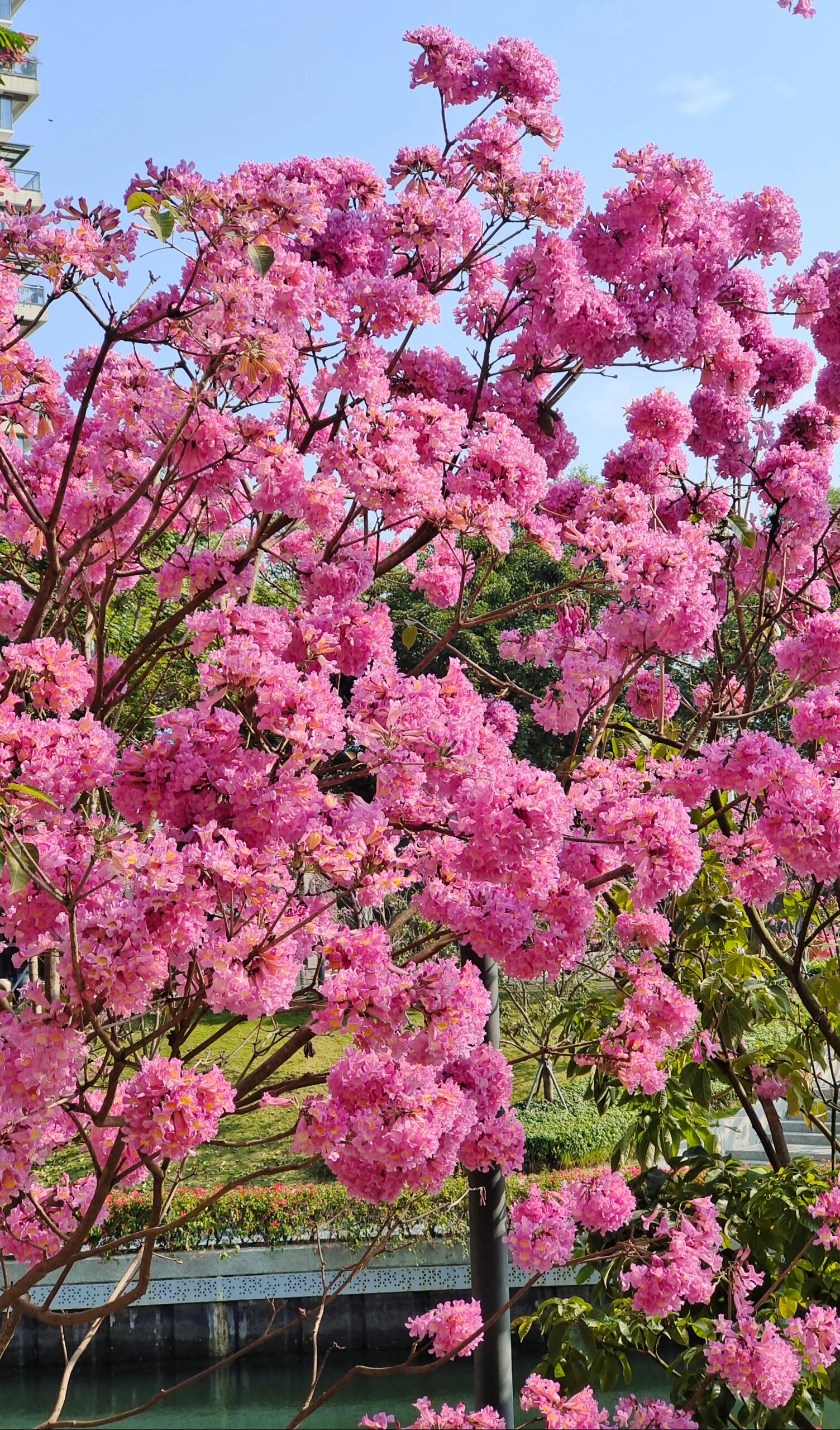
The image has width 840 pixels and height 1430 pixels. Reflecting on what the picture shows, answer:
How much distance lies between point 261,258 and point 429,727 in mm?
840

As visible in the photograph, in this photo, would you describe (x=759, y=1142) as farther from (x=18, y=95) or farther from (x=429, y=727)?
(x=18, y=95)

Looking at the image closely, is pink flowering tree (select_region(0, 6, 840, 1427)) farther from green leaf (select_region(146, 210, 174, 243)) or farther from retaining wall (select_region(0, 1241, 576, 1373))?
retaining wall (select_region(0, 1241, 576, 1373))

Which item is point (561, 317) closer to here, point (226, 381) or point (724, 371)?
point (724, 371)

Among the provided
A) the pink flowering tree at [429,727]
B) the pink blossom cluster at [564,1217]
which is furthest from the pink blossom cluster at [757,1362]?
the pink blossom cluster at [564,1217]

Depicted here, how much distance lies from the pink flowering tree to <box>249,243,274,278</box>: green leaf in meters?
0.06

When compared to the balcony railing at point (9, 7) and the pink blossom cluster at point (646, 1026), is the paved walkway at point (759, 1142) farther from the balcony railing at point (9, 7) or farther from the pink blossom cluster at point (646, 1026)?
the balcony railing at point (9, 7)

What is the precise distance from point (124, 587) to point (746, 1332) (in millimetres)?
6397

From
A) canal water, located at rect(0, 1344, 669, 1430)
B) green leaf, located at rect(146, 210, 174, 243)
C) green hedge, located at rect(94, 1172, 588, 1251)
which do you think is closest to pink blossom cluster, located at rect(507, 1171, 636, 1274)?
green leaf, located at rect(146, 210, 174, 243)

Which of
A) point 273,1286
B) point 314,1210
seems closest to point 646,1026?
point 273,1286

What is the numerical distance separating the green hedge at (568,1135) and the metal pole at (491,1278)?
21.6 ft

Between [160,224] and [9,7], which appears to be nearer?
[160,224]

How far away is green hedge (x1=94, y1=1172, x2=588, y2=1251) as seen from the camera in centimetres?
915

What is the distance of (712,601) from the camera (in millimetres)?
2883

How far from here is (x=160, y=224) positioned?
2043 millimetres
